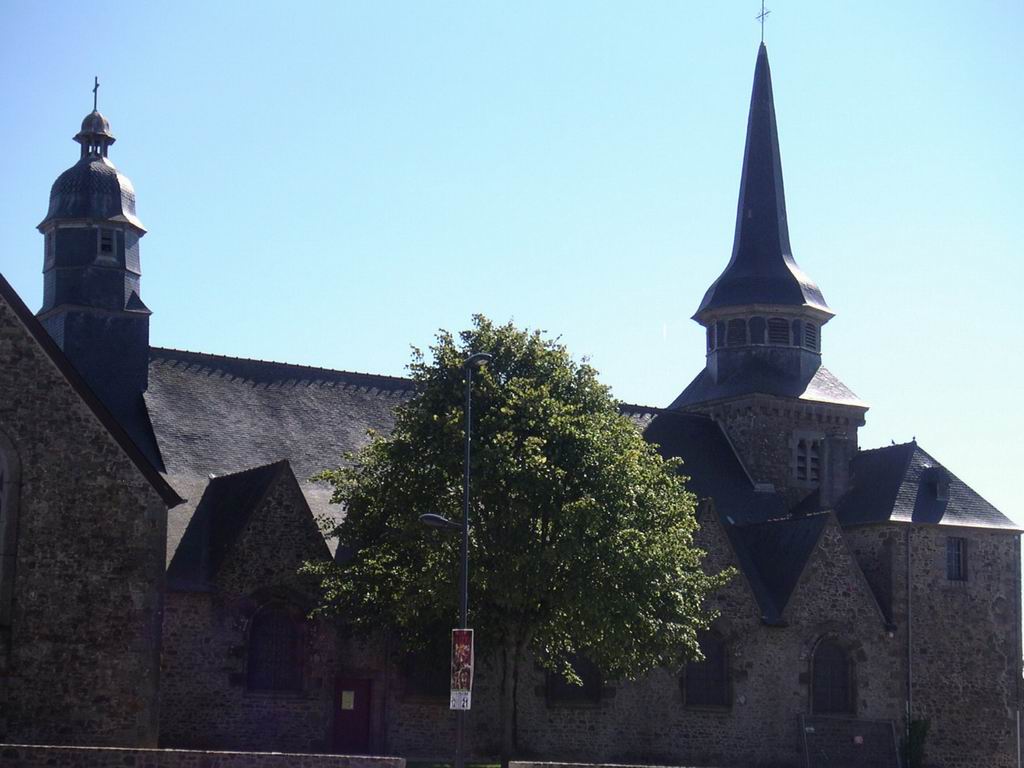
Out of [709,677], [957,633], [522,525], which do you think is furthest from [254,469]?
[957,633]

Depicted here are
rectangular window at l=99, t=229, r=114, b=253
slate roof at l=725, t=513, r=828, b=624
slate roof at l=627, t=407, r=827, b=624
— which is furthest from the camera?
slate roof at l=627, t=407, r=827, b=624

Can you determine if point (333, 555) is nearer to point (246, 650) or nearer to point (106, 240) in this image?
point (246, 650)

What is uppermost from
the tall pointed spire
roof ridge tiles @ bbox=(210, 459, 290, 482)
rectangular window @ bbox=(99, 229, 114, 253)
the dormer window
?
the tall pointed spire

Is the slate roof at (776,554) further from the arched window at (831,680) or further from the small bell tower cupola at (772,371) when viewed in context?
the small bell tower cupola at (772,371)

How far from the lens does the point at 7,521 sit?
32.8m

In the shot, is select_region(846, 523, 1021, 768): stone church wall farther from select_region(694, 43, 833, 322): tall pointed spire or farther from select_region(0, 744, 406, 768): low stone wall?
select_region(0, 744, 406, 768): low stone wall

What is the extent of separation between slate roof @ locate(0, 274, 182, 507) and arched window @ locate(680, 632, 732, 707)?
17.8 m

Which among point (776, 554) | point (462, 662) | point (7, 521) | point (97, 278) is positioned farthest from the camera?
point (776, 554)

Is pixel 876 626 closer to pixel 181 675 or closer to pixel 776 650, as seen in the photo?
pixel 776 650

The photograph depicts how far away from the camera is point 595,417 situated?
3931 centimetres

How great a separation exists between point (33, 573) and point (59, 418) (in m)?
3.21

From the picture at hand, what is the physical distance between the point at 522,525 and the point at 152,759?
12.3 m

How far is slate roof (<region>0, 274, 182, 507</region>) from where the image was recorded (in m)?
33.4

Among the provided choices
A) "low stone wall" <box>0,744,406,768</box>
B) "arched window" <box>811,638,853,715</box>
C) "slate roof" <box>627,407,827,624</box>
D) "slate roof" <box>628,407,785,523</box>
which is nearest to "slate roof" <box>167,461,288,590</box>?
"low stone wall" <box>0,744,406,768</box>
